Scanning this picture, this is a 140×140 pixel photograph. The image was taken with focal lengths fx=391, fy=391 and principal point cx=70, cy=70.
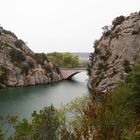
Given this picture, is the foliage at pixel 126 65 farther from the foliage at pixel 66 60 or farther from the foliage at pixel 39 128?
the foliage at pixel 66 60

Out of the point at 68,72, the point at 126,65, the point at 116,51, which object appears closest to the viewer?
the point at 126,65

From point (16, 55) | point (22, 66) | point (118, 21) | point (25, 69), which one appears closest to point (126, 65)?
point (118, 21)

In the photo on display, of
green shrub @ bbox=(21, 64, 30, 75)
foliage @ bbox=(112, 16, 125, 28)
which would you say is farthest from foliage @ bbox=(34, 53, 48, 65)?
foliage @ bbox=(112, 16, 125, 28)

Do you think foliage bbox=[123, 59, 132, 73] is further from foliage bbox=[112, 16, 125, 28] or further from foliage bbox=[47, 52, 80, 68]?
foliage bbox=[47, 52, 80, 68]

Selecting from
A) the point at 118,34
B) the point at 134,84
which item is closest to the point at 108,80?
the point at 118,34

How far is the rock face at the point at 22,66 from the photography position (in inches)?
5364

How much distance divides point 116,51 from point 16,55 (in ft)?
141

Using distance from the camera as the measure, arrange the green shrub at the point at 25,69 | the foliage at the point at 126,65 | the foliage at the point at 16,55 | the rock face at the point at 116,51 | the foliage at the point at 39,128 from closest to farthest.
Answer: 1. the foliage at the point at 39,128
2. the foliage at the point at 126,65
3. the rock face at the point at 116,51
4. the green shrub at the point at 25,69
5. the foliage at the point at 16,55

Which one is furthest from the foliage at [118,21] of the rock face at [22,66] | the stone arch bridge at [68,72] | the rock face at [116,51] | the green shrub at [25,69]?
the stone arch bridge at [68,72]

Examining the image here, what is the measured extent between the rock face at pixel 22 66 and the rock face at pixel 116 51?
26189 mm

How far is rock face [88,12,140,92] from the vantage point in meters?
110

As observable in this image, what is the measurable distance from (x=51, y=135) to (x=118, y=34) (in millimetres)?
91080

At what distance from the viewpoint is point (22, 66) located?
14225 centimetres

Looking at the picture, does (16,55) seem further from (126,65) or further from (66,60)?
(66,60)
